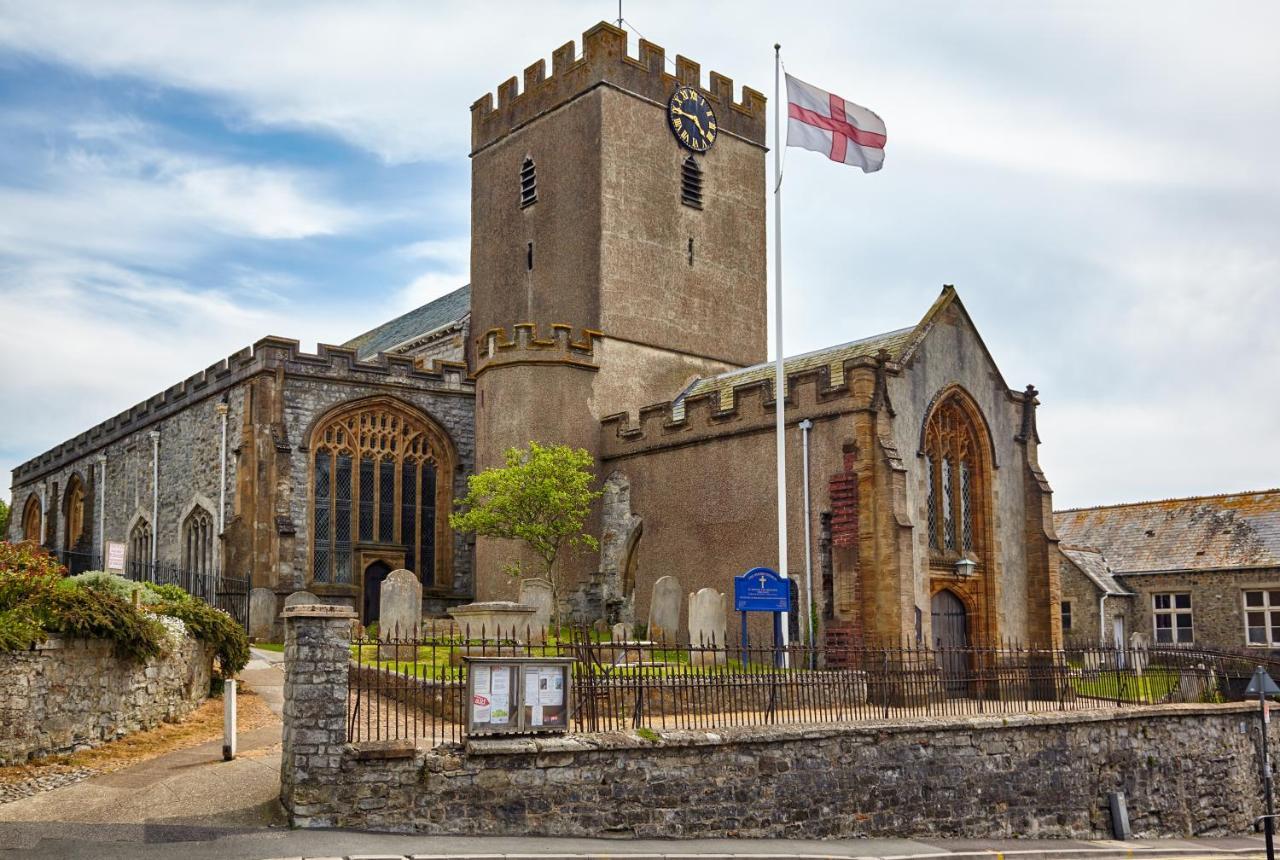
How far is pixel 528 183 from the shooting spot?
125 feet

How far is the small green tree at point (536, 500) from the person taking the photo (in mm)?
29734

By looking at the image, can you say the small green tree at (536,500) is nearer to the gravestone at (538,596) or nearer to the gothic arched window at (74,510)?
the gravestone at (538,596)

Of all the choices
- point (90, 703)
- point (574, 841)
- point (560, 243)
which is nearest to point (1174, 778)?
point (574, 841)

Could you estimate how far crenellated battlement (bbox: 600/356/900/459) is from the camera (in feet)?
87.9

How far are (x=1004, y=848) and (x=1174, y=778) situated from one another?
20.9 feet

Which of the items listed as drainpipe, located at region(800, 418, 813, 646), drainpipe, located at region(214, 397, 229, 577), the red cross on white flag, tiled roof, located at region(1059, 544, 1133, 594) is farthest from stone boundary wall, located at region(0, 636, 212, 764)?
tiled roof, located at region(1059, 544, 1133, 594)

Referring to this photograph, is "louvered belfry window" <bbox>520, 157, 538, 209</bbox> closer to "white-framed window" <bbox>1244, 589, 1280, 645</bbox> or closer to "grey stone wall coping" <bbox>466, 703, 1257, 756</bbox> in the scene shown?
"grey stone wall coping" <bbox>466, 703, 1257, 756</bbox>

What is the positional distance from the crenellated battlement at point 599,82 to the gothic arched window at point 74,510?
64.9ft

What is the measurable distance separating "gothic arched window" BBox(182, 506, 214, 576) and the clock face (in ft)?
54.7

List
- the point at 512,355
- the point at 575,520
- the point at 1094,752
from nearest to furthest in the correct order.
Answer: the point at 1094,752
the point at 575,520
the point at 512,355

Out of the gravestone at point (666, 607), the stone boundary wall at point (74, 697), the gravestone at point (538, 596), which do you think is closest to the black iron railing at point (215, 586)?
the gravestone at point (538, 596)

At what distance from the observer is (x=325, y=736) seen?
46.6ft

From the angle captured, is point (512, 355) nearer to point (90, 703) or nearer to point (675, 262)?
point (675, 262)

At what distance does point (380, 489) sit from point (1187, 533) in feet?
83.0
